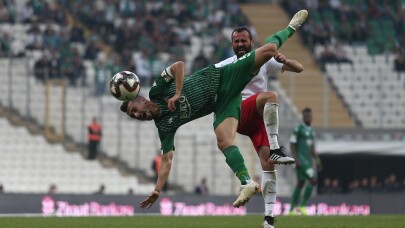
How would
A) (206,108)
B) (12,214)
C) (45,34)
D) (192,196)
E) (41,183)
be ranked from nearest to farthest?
(206,108), (12,214), (192,196), (41,183), (45,34)

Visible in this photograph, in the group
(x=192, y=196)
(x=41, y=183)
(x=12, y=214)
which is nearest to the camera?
(x=12, y=214)

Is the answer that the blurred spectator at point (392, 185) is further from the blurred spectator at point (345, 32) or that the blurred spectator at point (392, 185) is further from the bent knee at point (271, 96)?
the bent knee at point (271, 96)

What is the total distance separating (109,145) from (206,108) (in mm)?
19636

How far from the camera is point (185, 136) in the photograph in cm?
3569

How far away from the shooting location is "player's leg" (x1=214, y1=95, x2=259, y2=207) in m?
16.0

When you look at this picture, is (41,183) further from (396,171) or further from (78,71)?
(396,171)

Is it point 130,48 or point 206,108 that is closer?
point 206,108

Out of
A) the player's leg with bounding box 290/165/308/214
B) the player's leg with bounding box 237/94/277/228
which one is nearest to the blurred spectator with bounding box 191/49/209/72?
the player's leg with bounding box 290/165/308/214

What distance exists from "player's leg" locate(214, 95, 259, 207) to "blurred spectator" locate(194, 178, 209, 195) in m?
18.1

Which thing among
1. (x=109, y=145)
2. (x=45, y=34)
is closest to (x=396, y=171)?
(x=109, y=145)

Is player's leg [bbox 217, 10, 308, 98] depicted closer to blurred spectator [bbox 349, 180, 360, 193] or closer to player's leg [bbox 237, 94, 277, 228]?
player's leg [bbox 237, 94, 277, 228]

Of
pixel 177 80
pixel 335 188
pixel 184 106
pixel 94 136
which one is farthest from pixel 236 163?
pixel 335 188

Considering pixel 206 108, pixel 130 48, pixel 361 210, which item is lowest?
pixel 361 210

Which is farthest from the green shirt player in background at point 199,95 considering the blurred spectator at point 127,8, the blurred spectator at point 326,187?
the blurred spectator at point 127,8
